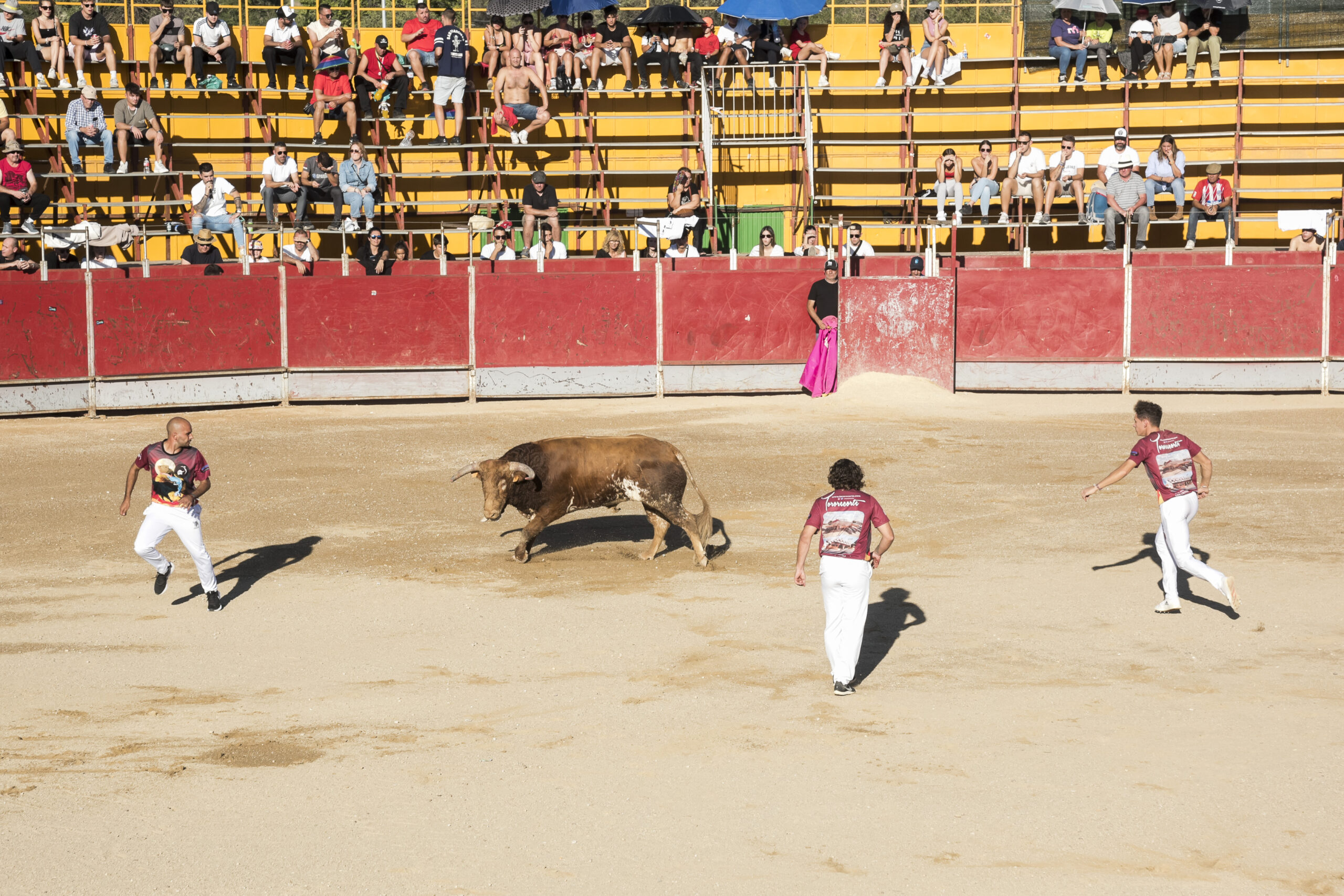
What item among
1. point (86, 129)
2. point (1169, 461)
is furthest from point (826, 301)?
point (86, 129)

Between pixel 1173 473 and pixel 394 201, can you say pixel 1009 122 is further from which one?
pixel 1173 473

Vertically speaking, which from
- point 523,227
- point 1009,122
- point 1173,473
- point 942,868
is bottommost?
point 942,868

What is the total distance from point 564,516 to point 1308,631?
6.14m

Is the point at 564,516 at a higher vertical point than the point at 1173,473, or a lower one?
lower

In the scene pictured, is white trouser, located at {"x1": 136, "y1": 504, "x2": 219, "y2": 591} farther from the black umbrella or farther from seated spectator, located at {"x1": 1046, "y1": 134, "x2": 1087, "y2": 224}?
the black umbrella

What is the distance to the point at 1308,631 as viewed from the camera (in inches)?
352

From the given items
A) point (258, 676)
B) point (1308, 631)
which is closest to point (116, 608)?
point (258, 676)

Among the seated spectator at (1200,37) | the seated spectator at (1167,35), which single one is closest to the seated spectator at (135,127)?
the seated spectator at (1167,35)

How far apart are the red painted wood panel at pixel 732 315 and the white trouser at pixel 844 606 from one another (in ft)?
39.4

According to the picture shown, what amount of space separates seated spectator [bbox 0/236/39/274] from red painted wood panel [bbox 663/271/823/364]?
26.8 ft

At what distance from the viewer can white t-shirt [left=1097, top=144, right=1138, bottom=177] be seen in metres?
21.8

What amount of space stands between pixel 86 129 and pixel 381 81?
182 inches

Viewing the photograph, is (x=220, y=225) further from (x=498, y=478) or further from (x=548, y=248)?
(x=498, y=478)

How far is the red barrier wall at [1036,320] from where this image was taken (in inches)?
764
